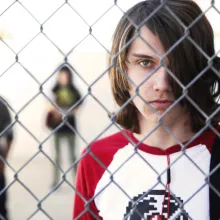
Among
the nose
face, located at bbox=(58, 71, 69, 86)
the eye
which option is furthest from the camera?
face, located at bbox=(58, 71, 69, 86)

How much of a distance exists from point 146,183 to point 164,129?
169 mm

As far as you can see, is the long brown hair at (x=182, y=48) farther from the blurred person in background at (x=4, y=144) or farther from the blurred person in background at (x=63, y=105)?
the blurred person in background at (x=63, y=105)

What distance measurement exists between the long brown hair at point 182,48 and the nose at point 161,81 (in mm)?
14

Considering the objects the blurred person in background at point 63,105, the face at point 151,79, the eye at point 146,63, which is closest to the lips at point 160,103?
the face at point 151,79

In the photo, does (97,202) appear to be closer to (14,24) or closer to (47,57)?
(14,24)

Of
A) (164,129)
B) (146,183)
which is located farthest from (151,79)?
(146,183)

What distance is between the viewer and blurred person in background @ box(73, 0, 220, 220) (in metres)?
1.75

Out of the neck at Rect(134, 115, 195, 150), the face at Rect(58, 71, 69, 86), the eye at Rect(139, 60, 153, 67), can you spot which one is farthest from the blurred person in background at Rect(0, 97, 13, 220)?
the face at Rect(58, 71, 69, 86)

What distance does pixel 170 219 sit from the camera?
70.3 inches

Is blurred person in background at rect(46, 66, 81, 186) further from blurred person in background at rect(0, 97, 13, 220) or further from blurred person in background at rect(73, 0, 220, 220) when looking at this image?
blurred person in background at rect(73, 0, 220, 220)

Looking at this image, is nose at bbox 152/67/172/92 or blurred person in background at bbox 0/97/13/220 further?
blurred person in background at bbox 0/97/13/220

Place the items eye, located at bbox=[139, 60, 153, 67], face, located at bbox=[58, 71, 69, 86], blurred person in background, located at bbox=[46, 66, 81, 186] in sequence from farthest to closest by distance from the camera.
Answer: face, located at bbox=[58, 71, 69, 86], blurred person in background, located at bbox=[46, 66, 81, 186], eye, located at bbox=[139, 60, 153, 67]

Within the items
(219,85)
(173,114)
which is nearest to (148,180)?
(173,114)

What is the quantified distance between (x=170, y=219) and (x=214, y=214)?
0.13 m
